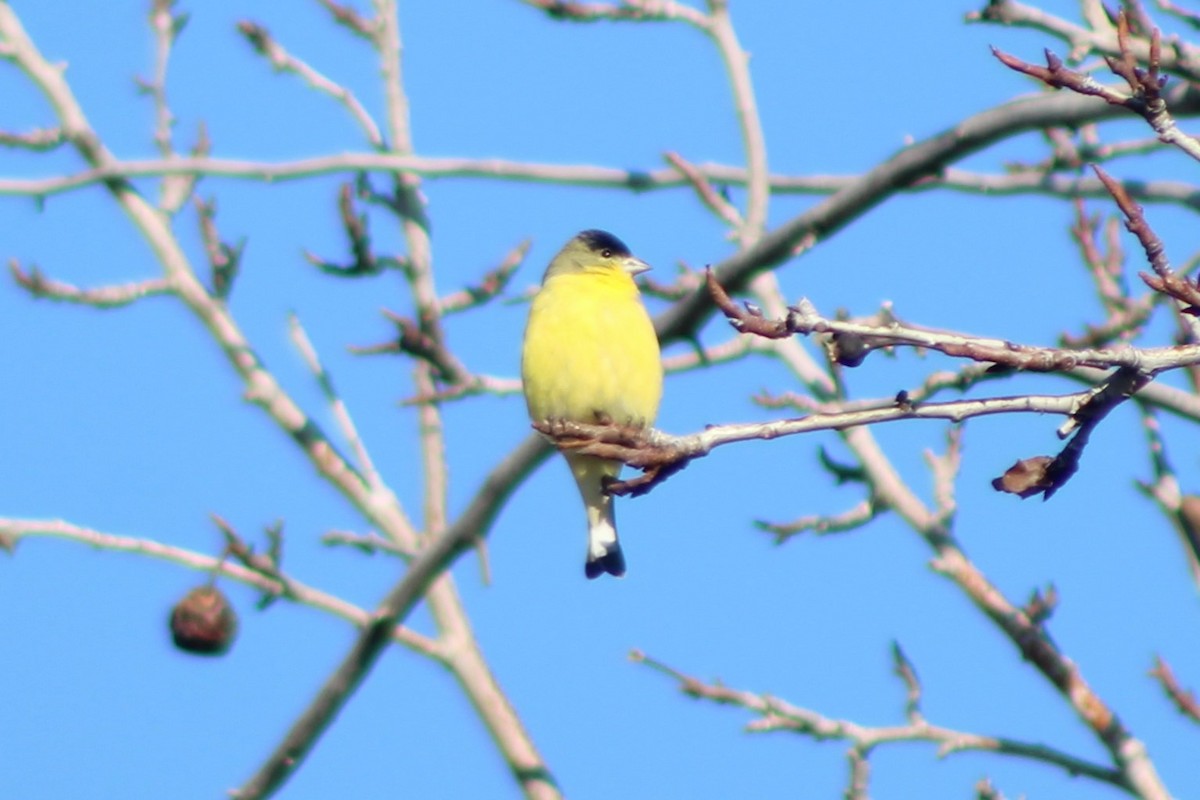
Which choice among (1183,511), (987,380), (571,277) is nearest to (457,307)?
(571,277)

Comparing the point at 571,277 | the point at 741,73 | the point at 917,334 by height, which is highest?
the point at 741,73

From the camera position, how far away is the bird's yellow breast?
231 inches

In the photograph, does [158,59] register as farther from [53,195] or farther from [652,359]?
[652,359]

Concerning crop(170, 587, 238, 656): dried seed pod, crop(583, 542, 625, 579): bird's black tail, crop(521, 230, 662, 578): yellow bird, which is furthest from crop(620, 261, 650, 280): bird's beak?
crop(170, 587, 238, 656): dried seed pod

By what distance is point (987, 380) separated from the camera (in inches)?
204

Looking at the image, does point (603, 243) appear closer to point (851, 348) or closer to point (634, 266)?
point (634, 266)

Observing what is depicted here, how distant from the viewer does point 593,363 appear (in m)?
5.88

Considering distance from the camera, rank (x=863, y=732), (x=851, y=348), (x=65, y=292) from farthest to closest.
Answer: (x=65, y=292), (x=863, y=732), (x=851, y=348)

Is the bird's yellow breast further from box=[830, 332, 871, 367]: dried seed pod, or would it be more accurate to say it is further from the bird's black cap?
box=[830, 332, 871, 367]: dried seed pod

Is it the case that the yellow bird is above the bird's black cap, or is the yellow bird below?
below

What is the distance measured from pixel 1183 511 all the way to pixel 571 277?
242 cm

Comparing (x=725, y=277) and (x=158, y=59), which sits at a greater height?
(x=158, y=59)

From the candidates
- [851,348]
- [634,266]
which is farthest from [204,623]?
[851,348]

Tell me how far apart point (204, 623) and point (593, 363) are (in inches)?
71.0
